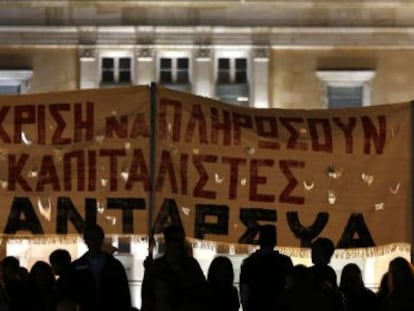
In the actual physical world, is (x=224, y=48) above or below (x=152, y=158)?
below

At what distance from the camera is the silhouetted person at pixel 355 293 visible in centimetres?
1041

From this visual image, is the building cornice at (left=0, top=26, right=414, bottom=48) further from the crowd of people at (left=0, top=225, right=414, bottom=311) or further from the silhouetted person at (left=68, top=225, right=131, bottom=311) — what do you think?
the silhouetted person at (left=68, top=225, right=131, bottom=311)

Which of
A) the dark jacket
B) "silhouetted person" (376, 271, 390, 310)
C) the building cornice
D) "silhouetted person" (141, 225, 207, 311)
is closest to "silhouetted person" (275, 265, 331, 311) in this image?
"silhouetted person" (141, 225, 207, 311)

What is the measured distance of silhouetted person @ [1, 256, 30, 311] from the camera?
10.2m

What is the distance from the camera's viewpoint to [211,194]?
10.8m

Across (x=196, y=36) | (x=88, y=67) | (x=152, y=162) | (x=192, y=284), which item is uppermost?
(x=152, y=162)

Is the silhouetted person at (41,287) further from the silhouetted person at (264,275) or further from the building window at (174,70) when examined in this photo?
the building window at (174,70)

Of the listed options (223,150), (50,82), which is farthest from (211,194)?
(50,82)

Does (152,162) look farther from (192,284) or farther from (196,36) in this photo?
(196,36)

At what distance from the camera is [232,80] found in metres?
27.5

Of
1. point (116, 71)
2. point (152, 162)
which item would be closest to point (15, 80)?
point (116, 71)

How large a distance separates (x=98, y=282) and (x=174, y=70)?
58.5 feet

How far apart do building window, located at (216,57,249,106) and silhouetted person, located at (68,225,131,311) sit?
1760 centimetres

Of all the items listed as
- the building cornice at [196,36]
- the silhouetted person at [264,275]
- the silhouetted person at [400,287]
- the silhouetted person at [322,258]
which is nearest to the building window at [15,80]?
the building cornice at [196,36]
